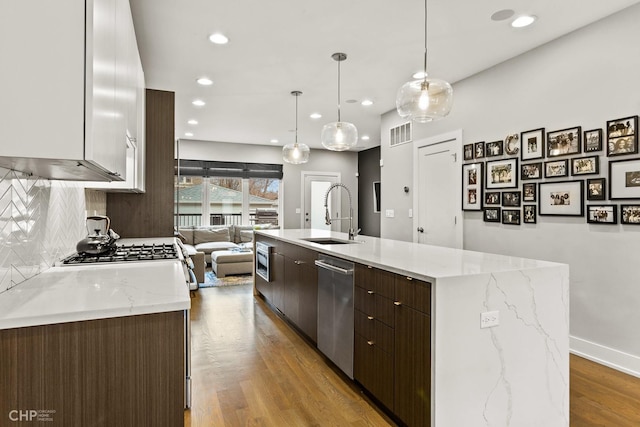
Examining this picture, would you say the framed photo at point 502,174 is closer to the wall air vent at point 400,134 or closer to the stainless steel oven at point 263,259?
the wall air vent at point 400,134

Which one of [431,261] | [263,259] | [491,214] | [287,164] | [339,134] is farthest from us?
[287,164]

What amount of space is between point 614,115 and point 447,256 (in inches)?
72.8

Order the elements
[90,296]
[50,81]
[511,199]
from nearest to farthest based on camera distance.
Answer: [50,81] → [90,296] → [511,199]

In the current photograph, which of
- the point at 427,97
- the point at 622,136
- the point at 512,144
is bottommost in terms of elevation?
the point at 622,136

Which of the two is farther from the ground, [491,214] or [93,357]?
[491,214]

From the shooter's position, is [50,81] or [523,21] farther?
[523,21]

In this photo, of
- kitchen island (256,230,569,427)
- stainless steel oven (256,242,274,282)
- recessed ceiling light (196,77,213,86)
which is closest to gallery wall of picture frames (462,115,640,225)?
kitchen island (256,230,569,427)

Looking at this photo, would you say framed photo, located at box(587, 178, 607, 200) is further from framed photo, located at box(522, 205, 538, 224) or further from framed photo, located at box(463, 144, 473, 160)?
framed photo, located at box(463, 144, 473, 160)

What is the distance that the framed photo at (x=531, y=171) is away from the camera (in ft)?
11.1

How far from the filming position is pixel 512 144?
3.64 meters

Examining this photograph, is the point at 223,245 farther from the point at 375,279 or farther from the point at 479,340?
the point at 479,340

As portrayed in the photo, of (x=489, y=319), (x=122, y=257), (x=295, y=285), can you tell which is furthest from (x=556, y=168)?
(x=122, y=257)

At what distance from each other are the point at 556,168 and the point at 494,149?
A: 702 mm

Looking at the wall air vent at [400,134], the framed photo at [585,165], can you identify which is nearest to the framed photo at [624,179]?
the framed photo at [585,165]
